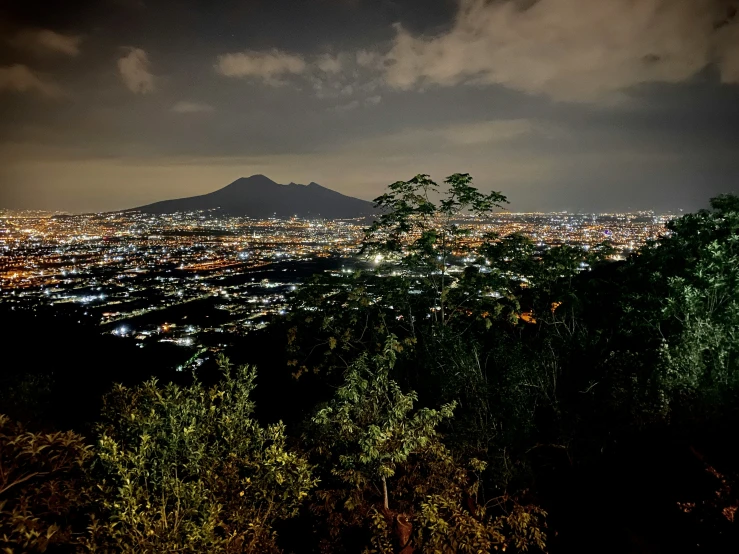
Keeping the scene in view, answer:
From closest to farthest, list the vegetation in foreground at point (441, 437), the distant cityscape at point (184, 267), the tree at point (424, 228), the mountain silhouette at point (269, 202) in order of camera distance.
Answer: the vegetation in foreground at point (441, 437) → the tree at point (424, 228) → the distant cityscape at point (184, 267) → the mountain silhouette at point (269, 202)

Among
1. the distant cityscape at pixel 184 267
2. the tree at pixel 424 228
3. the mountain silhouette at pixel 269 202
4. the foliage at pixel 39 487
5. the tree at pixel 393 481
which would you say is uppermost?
the mountain silhouette at pixel 269 202

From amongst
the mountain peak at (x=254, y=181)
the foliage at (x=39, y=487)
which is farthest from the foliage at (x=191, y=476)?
the mountain peak at (x=254, y=181)

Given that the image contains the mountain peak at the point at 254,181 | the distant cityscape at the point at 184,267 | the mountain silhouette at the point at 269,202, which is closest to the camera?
the distant cityscape at the point at 184,267

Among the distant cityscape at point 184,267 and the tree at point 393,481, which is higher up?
the tree at point 393,481

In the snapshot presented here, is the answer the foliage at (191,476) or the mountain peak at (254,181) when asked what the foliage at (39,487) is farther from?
the mountain peak at (254,181)

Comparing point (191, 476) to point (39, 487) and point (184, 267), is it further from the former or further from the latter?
point (184, 267)

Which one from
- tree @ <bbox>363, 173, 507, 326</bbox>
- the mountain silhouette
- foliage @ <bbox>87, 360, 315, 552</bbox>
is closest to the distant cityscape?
tree @ <bbox>363, 173, 507, 326</bbox>

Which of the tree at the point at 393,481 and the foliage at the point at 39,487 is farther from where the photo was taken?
the tree at the point at 393,481
